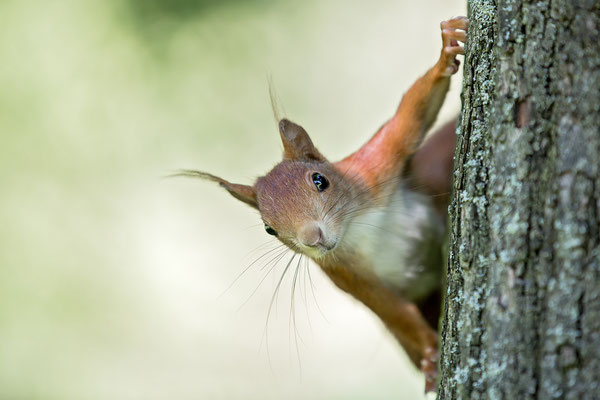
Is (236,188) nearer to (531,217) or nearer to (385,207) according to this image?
(385,207)

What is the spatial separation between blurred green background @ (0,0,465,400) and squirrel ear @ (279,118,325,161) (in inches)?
106

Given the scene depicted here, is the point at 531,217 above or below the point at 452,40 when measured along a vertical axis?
below

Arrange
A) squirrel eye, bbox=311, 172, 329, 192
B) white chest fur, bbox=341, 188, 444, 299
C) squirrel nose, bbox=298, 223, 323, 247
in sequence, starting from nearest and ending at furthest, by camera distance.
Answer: squirrel nose, bbox=298, 223, 323, 247 < squirrel eye, bbox=311, 172, 329, 192 < white chest fur, bbox=341, 188, 444, 299

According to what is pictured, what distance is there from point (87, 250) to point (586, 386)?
6057mm

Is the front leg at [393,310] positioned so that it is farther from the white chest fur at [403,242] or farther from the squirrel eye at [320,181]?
the squirrel eye at [320,181]

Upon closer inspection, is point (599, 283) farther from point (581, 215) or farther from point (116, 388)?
point (116, 388)

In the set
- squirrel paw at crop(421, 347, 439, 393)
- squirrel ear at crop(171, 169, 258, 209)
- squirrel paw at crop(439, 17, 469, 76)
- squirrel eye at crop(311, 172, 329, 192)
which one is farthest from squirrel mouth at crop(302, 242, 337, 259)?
squirrel paw at crop(439, 17, 469, 76)

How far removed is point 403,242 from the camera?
13.4 ft

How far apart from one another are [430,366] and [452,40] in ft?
5.86

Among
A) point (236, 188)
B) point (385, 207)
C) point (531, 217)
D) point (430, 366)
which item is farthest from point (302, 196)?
point (531, 217)

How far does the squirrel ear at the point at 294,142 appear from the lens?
12.7 feet

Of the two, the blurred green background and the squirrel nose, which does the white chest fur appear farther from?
the blurred green background

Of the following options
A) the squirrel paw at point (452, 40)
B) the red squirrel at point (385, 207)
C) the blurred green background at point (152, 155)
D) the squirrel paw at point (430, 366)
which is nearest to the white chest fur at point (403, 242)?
the red squirrel at point (385, 207)

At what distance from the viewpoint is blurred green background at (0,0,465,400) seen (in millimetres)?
6777
